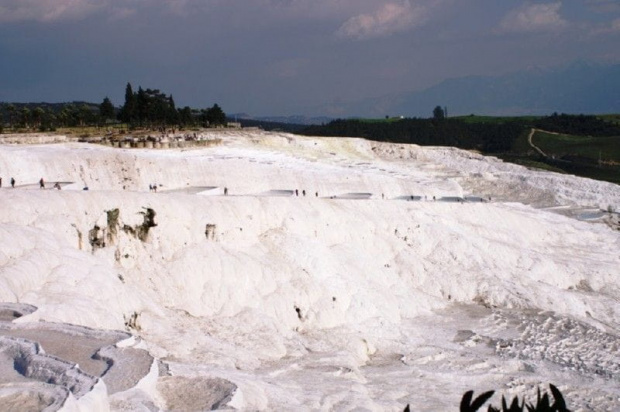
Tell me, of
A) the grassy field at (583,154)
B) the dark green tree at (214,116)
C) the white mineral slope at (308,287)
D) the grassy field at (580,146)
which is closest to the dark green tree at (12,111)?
the dark green tree at (214,116)

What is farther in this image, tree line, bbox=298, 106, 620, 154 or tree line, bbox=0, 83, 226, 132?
tree line, bbox=298, 106, 620, 154

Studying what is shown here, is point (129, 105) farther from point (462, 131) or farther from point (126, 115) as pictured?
point (462, 131)

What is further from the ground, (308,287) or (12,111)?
(12,111)

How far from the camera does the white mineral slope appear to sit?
1903cm

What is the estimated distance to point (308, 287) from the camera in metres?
25.4

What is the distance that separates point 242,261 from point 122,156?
14328mm

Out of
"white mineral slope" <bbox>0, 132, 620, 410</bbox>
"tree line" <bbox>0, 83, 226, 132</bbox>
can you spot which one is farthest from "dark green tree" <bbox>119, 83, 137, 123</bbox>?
"white mineral slope" <bbox>0, 132, 620, 410</bbox>

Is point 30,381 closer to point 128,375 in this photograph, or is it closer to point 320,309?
point 128,375

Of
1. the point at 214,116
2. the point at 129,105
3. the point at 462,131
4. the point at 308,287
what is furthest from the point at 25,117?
the point at 462,131

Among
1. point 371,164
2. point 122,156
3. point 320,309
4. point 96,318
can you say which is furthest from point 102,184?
point 371,164

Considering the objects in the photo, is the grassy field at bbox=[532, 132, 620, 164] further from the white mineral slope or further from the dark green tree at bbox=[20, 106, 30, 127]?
the dark green tree at bbox=[20, 106, 30, 127]

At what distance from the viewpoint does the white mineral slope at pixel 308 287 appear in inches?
749

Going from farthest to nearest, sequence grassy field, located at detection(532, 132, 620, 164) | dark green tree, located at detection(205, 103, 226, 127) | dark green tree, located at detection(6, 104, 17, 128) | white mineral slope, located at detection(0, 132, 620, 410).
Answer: grassy field, located at detection(532, 132, 620, 164) < dark green tree, located at detection(205, 103, 226, 127) < dark green tree, located at detection(6, 104, 17, 128) < white mineral slope, located at detection(0, 132, 620, 410)

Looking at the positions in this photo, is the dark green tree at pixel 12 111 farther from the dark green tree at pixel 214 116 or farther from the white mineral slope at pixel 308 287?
the white mineral slope at pixel 308 287
